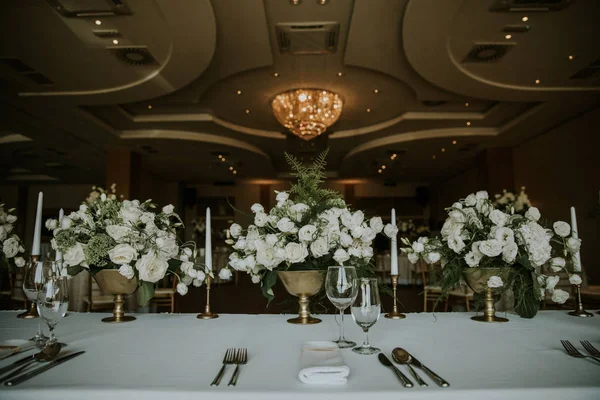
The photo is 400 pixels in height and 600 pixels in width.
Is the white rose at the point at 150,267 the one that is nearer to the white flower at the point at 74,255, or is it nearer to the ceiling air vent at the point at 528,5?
the white flower at the point at 74,255

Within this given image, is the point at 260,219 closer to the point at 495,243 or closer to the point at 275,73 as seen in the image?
the point at 495,243

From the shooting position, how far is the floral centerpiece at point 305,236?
1.69 m

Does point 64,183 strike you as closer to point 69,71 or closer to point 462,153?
point 69,71

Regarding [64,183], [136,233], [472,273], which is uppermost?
[64,183]

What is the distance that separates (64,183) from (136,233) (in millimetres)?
15496

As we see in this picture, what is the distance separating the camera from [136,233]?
1772 mm

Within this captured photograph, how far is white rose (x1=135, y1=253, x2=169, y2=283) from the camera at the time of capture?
168cm

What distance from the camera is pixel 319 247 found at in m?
1.68

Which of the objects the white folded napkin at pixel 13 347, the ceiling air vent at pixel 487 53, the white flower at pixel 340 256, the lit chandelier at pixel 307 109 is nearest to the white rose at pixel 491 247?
→ the white flower at pixel 340 256

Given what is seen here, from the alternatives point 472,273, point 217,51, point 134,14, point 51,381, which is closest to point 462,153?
point 217,51

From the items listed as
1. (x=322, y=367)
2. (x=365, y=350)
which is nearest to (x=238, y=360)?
(x=322, y=367)

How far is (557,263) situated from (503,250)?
243 millimetres

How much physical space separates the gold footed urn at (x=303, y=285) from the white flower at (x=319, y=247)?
9cm

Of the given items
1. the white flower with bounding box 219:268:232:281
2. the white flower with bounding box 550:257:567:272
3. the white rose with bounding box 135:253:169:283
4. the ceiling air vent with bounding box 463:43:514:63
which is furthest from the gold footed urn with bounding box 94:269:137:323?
the ceiling air vent with bounding box 463:43:514:63
